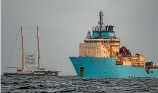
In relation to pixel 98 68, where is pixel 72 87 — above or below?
below

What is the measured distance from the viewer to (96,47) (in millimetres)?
114062

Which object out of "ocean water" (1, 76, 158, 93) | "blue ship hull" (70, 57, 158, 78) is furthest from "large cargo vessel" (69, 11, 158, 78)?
"ocean water" (1, 76, 158, 93)

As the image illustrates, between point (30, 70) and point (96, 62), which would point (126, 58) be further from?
point (30, 70)

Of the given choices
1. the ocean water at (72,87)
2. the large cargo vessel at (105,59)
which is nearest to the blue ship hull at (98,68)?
the large cargo vessel at (105,59)

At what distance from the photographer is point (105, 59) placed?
370 feet

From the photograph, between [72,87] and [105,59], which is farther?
[105,59]

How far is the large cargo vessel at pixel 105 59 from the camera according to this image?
112625 millimetres

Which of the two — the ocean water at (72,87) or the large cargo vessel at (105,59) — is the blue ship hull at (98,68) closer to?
the large cargo vessel at (105,59)

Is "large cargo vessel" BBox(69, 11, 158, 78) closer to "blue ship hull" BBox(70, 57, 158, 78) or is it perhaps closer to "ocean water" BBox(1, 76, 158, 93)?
A: "blue ship hull" BBox(70, 57, 158, 78)

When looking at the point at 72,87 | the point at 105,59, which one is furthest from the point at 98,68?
the point at 72,87

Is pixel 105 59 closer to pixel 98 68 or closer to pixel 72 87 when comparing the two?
pixel 98 68

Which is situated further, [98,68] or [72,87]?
[98,68]

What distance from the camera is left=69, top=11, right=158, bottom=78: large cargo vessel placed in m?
113

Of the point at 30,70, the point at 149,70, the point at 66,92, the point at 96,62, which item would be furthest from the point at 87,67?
the point at 66,92
